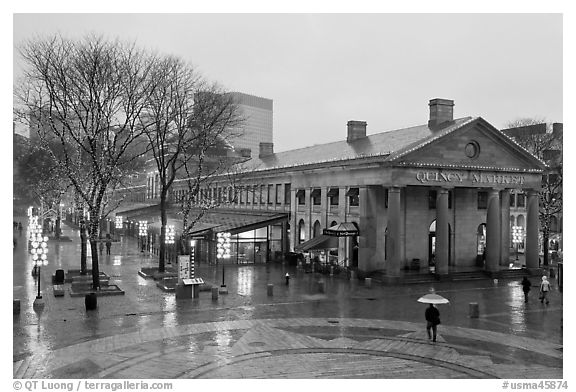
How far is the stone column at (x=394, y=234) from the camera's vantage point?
123 feet

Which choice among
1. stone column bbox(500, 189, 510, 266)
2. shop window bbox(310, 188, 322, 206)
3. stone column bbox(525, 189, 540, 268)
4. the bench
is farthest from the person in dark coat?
stone column bbox(500, 189, 510, 266)

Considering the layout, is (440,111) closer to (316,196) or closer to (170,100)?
(316,196)

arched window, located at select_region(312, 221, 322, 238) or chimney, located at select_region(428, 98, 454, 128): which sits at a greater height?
chimney, located at select_region(428, 98, 454, 128)

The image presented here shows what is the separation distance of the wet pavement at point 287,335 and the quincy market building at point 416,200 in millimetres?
6014

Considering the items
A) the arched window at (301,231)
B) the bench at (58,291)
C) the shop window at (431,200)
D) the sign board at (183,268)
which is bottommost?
the bench at (58,291)

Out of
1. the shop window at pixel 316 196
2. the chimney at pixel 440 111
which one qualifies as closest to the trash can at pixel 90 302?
the shop window at pixel 316 196

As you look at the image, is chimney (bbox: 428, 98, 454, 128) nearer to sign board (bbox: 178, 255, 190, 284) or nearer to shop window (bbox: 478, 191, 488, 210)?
shop window (bbox: 478, 191, 488, 210)

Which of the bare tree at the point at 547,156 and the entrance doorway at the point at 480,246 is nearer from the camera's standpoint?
the entrance doorway at the point at 480,246

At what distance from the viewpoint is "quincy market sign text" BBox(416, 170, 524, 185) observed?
38531 mm

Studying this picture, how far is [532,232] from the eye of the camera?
43.9m

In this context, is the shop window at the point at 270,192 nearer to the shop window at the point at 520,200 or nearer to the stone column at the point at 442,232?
the stone column at the point at 442,232

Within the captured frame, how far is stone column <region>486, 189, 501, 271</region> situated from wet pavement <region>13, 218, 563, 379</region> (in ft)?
21.8

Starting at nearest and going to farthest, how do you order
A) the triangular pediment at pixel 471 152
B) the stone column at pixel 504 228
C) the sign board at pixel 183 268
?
the sign board at pixel 183 268
the triangular pediment at pixel 471 152
the stone column at pixel 504 228

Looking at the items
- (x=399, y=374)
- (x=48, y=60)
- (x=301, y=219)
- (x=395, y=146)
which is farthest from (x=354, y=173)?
(x=399, y=374)
